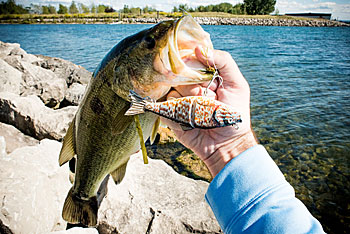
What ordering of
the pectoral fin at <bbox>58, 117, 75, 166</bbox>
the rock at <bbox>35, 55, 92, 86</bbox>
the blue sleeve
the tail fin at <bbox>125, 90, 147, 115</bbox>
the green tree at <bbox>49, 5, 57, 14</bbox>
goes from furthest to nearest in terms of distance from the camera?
the green tree at <bbox>49, 5, 57, 14</bbox>, the rock at <bbox>35, 55, 92, 86</bbox>, the pectoral fin at <bbox>58, 117, 75, 166</bbox>, the tail fin at <bbox>125, 90, 147, 115</bbox>, the blue sleeve

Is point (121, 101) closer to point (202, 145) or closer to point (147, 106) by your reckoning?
point (147, 106)

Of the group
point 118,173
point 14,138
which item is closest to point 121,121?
point 118,173

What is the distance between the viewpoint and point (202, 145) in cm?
220

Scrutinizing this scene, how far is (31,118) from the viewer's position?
197 inches

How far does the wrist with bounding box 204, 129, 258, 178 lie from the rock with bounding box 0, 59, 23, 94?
6.99m

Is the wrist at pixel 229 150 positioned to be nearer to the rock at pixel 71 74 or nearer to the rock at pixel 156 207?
the rock at pixel 156 207

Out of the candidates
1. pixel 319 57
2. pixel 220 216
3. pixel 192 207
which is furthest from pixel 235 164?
pixel 319 57

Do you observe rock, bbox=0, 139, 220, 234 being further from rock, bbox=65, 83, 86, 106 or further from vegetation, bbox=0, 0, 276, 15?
vegetation, bbox=0, 0, 276, 15

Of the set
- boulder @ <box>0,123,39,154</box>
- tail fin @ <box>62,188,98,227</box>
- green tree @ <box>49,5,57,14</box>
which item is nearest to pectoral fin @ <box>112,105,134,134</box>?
tail fin @ <box>62,188,98,227</box>

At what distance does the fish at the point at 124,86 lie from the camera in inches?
70.4

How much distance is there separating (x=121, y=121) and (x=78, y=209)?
137 cm

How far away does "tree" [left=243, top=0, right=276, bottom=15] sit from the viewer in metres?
97.5

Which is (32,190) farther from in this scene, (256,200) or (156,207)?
(256,200)

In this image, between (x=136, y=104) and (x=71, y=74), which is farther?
(x=71, y=74)
